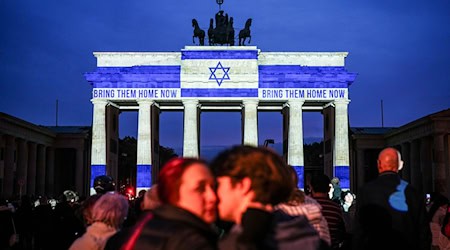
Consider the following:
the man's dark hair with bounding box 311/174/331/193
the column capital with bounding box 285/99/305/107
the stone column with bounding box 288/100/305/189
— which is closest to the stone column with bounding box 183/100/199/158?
the column capital with bounding box 285/99/305/107

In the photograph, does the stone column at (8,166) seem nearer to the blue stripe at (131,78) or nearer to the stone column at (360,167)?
the blue stripe at (131,78)

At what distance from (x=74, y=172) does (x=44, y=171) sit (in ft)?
24.7

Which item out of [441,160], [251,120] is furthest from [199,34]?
[441,160]

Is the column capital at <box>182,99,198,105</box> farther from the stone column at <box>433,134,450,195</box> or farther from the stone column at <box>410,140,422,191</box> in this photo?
the stone column at <box>433,134,450,195</box>

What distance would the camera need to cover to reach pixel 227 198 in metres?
3.93

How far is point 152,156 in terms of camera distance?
5809 cm

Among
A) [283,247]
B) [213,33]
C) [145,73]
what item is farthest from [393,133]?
[283,247]

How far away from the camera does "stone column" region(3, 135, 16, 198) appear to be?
5134 cm

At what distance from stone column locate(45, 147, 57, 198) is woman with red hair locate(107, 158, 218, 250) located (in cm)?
6411

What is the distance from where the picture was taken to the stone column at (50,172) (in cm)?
6581

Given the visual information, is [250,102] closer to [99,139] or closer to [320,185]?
[99,139]

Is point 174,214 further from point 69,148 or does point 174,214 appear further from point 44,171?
point 69,148

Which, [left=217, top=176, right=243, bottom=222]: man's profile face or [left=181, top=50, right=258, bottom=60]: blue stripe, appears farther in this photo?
[left=181, top=50, right=258, bottom=60]: blue stripe

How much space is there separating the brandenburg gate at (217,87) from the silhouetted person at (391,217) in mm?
48102
